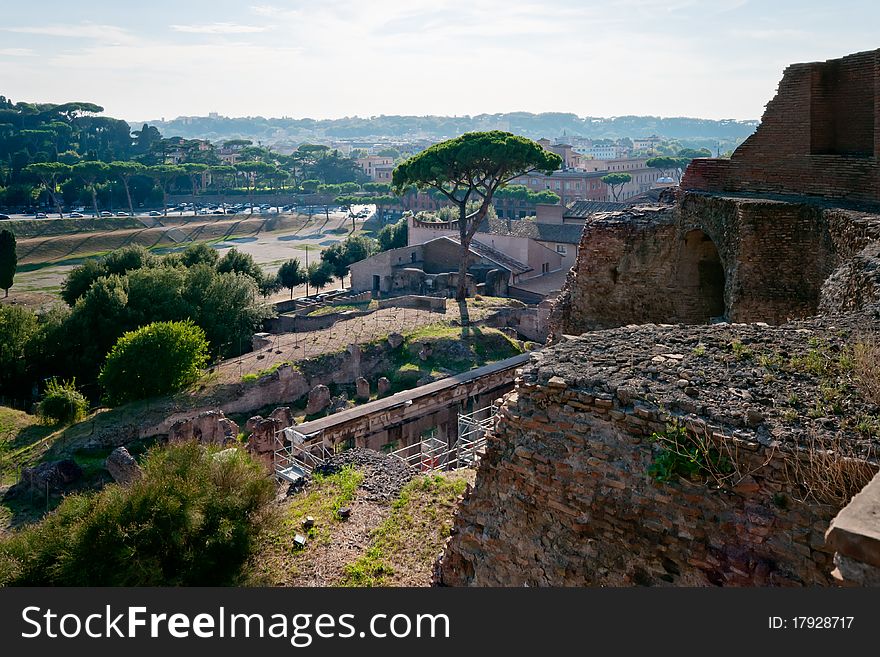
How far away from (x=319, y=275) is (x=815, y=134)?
27.8 m

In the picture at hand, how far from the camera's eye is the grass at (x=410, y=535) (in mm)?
6844

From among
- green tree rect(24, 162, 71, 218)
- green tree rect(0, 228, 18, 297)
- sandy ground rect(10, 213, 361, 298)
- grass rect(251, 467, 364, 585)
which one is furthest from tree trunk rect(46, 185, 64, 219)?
grass rect(251, 467, 364, 585)

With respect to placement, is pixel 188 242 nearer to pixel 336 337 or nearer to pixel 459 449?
pixel 336 337

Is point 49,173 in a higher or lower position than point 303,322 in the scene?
higher

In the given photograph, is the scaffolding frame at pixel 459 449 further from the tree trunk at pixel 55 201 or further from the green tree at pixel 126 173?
the green tree at pixel 126 173

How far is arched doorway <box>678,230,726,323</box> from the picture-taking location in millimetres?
10531

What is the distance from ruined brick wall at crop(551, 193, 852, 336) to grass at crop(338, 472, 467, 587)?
12.5 feet

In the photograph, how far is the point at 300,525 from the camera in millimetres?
8086

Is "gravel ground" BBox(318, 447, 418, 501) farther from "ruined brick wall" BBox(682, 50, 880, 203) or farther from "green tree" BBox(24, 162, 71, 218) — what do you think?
"green tree" BBox(24, 162, 71, 218)

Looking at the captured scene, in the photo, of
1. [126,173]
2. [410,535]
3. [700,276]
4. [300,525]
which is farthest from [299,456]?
[126,173]

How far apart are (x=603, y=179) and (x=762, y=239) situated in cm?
6553

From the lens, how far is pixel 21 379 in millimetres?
21172

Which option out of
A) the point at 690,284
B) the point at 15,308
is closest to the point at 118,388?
the point at 15,308

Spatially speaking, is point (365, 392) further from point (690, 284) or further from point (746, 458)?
point (746, 458)
